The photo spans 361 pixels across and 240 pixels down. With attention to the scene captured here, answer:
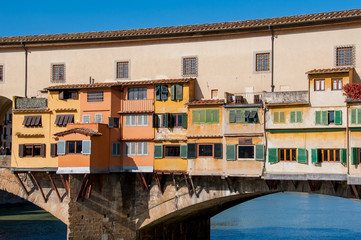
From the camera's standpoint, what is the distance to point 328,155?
24172mm

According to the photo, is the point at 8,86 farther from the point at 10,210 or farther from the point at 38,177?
the point at 10,210

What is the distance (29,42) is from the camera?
30922 millimetres

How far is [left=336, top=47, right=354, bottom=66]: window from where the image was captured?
25500mm

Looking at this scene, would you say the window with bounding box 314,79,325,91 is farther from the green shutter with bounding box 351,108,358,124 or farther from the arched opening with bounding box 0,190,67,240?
the arched opening with bounding box 0,190,67,240

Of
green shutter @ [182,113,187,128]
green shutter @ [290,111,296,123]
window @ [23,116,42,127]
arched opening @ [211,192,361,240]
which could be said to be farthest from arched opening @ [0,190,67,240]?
green shutter @ [290,111,296,123]

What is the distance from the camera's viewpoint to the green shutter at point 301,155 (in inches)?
961

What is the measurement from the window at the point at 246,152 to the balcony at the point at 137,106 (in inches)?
198

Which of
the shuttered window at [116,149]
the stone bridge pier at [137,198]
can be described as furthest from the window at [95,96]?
the stone bridge pier at [137,198]

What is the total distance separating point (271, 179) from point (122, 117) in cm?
822

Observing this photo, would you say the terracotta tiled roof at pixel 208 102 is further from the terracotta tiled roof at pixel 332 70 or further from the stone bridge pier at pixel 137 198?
the terracotta tiled roof at pixel 332 70

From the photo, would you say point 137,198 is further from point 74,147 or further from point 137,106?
point 137,106

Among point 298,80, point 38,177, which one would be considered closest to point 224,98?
point 298,80

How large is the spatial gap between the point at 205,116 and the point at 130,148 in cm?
427

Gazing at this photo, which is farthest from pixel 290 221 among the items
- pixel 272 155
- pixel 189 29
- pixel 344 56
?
pixel 189 29
